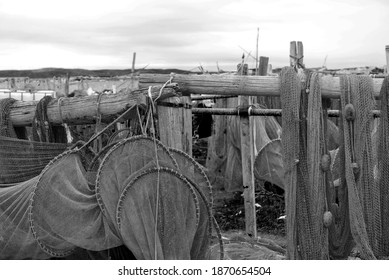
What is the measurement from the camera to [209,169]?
1232cm

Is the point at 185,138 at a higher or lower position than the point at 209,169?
higher

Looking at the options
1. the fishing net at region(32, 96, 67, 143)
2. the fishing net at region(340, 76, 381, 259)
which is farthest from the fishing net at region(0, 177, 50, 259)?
the fishing net at region(340, 76, 381, 259)

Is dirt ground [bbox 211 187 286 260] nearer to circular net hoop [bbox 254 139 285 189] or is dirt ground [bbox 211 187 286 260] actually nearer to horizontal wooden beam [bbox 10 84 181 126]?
circular net hoop [bbox 254 139 285 189]

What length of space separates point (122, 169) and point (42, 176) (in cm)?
63

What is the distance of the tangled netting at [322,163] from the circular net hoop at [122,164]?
0.94m

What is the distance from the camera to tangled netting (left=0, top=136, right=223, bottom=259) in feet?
14.4

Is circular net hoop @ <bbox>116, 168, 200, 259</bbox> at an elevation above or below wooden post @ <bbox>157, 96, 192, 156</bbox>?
below

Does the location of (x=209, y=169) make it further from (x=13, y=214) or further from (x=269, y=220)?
(x=13, y=214)

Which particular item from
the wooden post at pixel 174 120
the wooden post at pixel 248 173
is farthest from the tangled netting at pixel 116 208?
the wooden post at pixel 248 173

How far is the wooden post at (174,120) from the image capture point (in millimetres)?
5000

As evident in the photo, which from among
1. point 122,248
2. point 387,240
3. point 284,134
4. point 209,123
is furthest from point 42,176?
point 209,123

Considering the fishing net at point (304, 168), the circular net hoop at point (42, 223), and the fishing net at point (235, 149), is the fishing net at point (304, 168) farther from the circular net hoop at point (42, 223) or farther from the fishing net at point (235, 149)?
the fishing net at point (235, 149)

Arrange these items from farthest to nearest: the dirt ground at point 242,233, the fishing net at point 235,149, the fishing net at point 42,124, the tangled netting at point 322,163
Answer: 1. the fishing net at point 235,149
2. the fishing net at point 42,124
3. the dirt ground at point 242,233
4. the tangled netting at point 322,163

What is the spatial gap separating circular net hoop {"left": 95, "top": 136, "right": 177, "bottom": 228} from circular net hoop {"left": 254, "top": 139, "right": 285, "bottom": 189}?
478 centimetres
